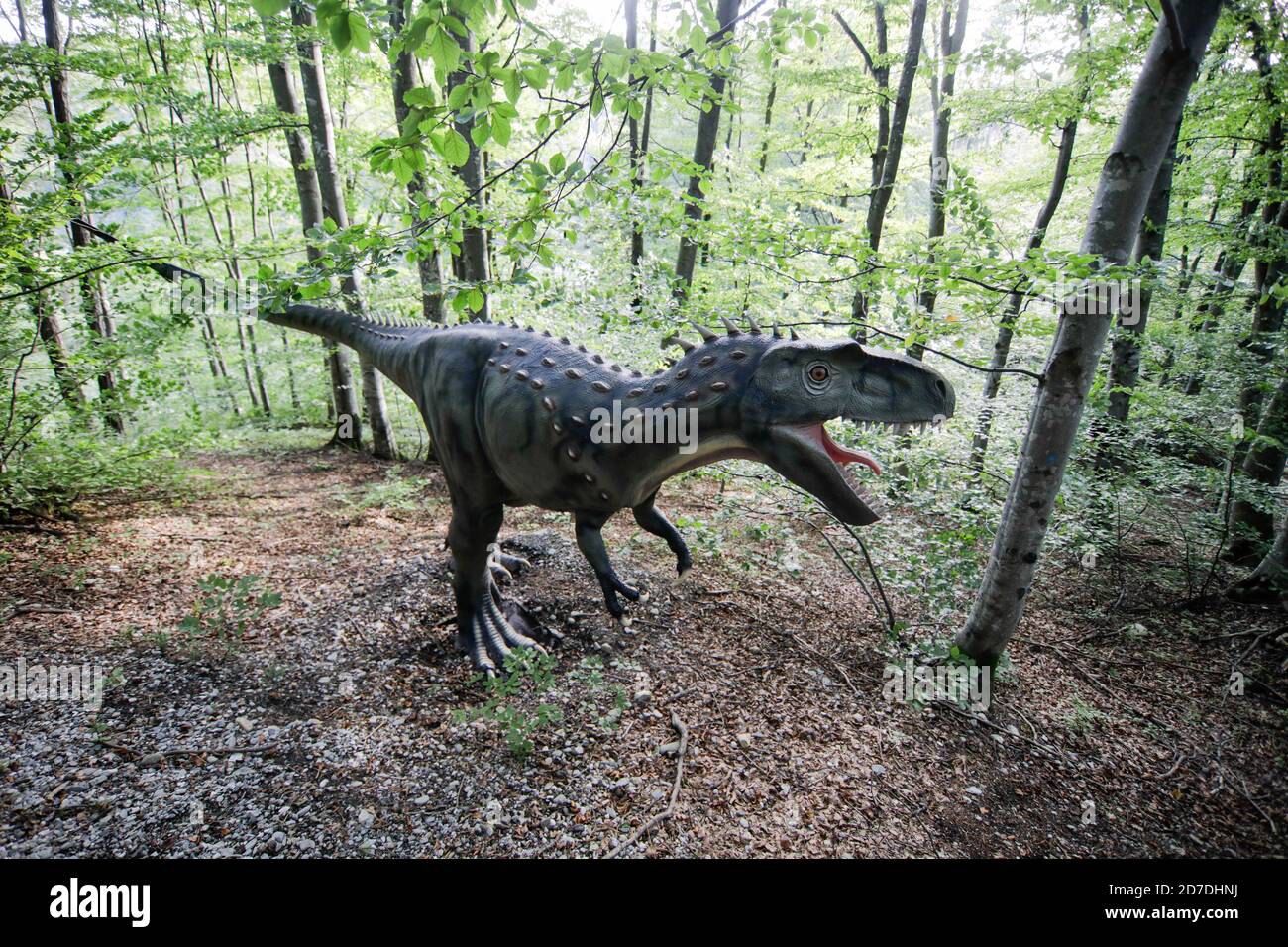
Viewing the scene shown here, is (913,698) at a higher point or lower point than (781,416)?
lower

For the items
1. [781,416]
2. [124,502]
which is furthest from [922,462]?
[124,502]

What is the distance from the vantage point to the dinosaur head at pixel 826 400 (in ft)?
6.82

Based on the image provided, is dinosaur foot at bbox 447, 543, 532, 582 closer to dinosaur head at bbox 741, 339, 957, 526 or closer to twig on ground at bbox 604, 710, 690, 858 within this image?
twig on ground at bbox 604, 710, 690, 858

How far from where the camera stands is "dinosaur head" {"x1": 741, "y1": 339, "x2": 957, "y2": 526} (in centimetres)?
208

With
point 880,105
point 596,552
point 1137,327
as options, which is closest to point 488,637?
point 596,552

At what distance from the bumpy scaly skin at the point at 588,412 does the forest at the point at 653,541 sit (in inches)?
0.9
